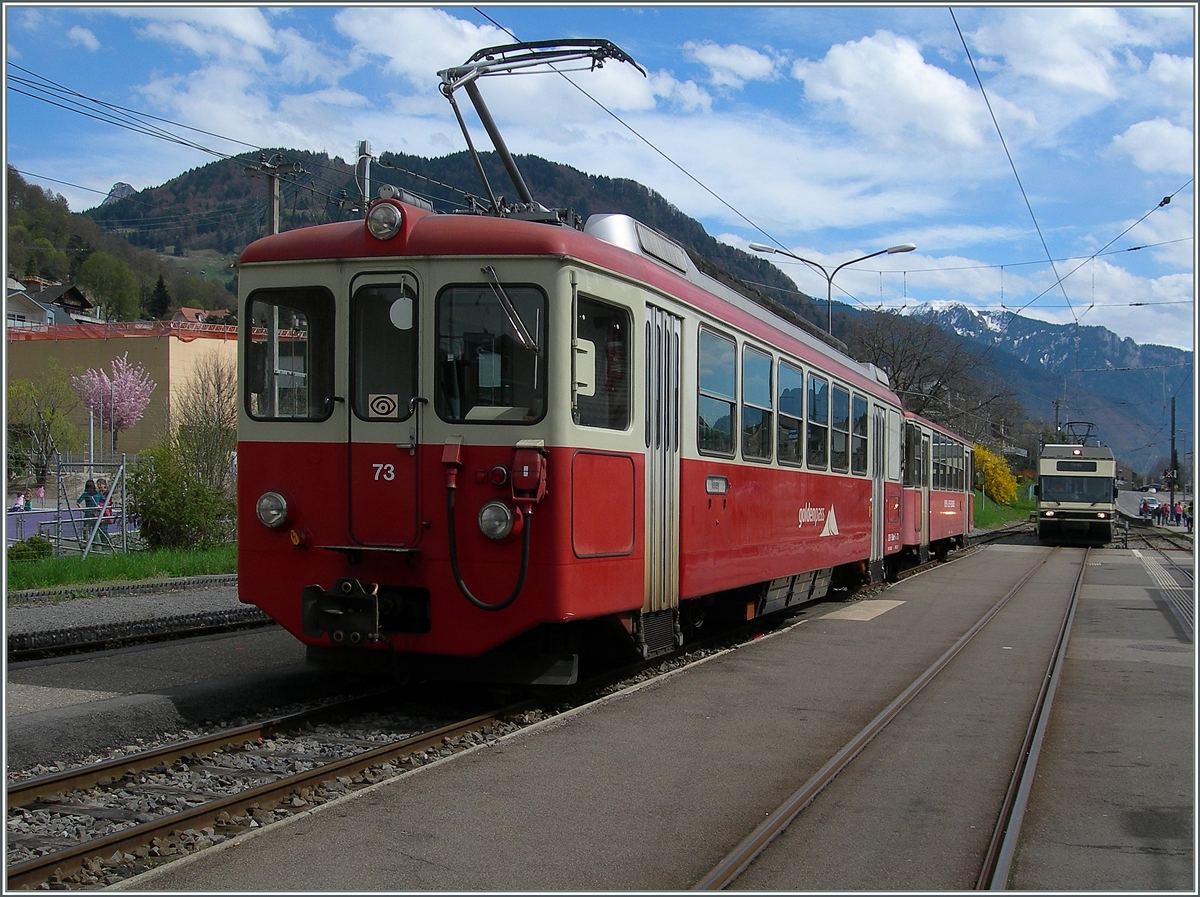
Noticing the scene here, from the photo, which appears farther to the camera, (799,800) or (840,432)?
(840,432)

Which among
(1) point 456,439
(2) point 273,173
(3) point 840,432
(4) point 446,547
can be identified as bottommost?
(4) point 446,547

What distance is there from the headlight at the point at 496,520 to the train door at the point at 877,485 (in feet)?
32.8

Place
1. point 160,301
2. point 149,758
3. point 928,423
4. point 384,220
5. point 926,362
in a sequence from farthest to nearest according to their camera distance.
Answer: point 160,301
point 926,362
point 928,423
point 384,220
point 149,758

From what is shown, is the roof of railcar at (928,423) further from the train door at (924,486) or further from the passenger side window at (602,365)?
the passenger side window at (602,365)

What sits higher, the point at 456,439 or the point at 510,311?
the point at 510,311

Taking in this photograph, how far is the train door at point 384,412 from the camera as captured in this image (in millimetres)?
6887

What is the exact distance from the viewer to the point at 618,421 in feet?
24.0

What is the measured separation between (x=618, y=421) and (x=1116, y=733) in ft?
12.8

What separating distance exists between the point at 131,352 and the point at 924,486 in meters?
46.3

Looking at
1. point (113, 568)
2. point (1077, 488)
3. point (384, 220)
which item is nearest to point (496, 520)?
point (384, 220)

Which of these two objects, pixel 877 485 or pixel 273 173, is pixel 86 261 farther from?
pixel 877 485

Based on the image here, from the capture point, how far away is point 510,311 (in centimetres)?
678

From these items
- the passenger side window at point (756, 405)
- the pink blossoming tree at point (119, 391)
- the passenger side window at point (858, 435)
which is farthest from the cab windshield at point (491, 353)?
the pink blossoming tree at point (119, 391)

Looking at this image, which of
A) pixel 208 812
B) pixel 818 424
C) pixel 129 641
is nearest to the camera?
pixel 208 812
